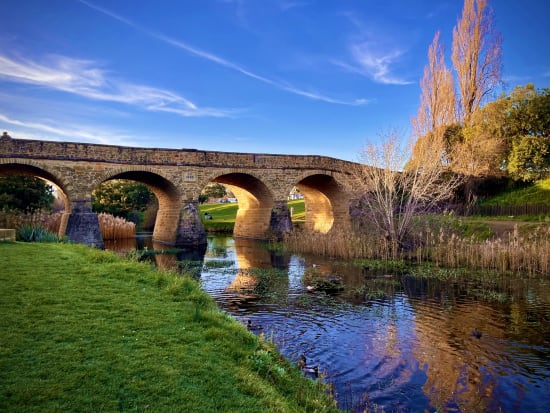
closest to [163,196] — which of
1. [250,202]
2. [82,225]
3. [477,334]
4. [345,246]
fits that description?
[250,202]

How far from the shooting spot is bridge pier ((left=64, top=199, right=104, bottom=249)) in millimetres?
23984

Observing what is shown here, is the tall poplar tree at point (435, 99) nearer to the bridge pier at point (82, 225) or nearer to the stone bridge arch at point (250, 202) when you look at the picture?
the stone bridge arch at point (250, 202)

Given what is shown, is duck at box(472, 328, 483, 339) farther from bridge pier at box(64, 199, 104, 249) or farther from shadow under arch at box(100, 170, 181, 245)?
shadow under arch at box(100, 170, 181, 245)

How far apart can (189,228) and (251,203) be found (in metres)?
8.38

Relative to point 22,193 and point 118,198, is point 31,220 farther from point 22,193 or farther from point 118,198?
point 118,198

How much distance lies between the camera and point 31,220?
21.7 m

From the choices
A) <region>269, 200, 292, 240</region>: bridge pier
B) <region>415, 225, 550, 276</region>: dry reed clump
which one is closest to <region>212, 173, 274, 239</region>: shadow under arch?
<region>269, 200, 292, 240</region>: bridge pier

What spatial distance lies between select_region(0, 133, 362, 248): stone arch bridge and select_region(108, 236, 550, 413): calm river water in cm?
1251

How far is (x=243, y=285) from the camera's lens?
1484cm

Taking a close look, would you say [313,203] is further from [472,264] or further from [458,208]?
[472,264]

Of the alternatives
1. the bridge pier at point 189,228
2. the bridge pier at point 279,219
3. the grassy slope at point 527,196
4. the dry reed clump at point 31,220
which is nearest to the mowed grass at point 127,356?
the dry reed clump at point 31,220

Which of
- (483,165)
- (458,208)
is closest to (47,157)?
(458,208)

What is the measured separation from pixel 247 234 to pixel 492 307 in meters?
25.5

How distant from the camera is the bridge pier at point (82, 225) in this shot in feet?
78.7
